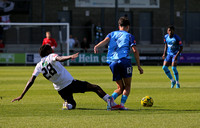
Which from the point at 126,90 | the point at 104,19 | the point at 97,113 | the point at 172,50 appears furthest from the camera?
the point at 104,19

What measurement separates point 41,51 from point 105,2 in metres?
33.3

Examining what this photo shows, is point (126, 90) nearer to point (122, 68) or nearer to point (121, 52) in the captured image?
point (122, 68)

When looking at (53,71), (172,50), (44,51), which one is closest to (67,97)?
(53,71)

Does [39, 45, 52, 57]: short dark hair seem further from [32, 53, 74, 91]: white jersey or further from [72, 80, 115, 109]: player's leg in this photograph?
[72, 80, 115, 109]: player's leg

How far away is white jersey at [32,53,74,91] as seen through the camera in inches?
368

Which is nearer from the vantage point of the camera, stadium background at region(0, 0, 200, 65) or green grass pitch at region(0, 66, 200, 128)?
green grass pitch at region(0, 66, 200, 128)

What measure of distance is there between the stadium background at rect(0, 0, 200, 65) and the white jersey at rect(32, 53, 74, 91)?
2481 cm

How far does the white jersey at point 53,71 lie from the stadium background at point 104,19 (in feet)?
81.4

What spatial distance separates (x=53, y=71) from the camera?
9484 millimetres

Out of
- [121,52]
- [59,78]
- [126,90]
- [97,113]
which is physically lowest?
[97,113]

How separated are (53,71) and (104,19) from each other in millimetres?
34539

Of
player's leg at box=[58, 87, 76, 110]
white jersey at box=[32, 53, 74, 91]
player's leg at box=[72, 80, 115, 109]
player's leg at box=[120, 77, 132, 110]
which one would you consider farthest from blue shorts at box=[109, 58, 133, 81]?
player's leg at box=[58, 87, 76, 110]

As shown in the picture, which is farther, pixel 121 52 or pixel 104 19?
pixel 104 19

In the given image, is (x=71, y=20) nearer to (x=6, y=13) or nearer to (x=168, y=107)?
(x=6, y=13)
